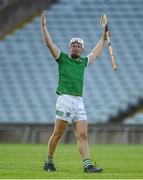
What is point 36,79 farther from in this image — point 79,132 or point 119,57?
point 79,132

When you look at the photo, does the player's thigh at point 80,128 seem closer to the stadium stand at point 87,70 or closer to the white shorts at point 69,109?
the white shorts at point 69,109

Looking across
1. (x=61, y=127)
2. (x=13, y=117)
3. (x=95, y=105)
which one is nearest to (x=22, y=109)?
(x=13, y=117)

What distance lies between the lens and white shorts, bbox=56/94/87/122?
13000 mm

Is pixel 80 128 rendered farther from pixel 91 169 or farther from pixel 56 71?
pixel 56 71

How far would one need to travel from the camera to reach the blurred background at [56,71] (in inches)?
1102

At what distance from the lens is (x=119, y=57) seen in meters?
34.5

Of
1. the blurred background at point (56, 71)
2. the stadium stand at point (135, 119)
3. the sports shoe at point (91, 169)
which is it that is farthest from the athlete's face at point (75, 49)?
the stadium stand at point (135, 119)

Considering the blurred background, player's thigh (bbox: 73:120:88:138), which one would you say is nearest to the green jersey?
player's thigh (bbox: 73:120:88:138)

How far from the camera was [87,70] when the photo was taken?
1346 inches

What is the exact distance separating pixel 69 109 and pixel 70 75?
53cm

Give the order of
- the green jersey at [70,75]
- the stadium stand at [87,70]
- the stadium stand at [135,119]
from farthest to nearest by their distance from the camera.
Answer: the stadium stand at [87,70] → the stadium stand at [135,119] → the green jersey at [70,75]

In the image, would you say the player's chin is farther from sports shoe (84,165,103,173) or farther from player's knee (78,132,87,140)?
sports shoe (84,165,103,173)

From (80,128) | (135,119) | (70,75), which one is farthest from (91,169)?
(135,119)

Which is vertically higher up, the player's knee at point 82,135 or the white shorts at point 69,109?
the white shorts at point 69,109
